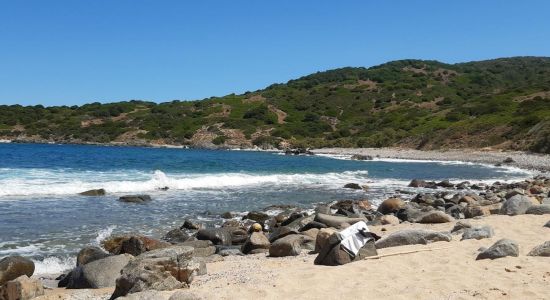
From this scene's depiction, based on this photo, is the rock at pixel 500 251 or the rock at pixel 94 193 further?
the rock at pixel 94 193

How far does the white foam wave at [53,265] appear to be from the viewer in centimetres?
964

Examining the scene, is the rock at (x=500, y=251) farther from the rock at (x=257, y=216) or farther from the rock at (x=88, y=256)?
the rock at (x=257, y=216)

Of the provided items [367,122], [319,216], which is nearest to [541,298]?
[319,216]

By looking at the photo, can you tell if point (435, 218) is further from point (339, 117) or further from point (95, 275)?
point (339, 117)

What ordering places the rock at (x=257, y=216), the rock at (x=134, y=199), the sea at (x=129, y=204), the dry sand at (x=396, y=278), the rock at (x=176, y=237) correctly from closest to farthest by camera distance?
the dry sand at (x=396, y=278), the sea at (x=129, y=204), the rock at (x=176, y=237), the rock at (x=257, y=216), the rock at (x=134, y=199)

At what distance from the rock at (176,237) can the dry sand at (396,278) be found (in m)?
3.11

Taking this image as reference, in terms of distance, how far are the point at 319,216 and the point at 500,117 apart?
193 ft

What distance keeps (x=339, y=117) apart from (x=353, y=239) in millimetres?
99441

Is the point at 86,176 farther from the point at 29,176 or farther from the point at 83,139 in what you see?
the point at 83,139

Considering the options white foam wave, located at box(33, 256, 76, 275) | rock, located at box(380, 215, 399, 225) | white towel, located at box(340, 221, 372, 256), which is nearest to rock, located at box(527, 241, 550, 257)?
white towel, located at box(340, 221, 372, 256)

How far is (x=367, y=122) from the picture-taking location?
95.2m

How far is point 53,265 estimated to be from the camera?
9.95 meters

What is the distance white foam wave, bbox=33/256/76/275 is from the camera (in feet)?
31.6

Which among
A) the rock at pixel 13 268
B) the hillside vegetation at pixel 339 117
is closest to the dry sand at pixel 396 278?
the rock at pixel 13 268
